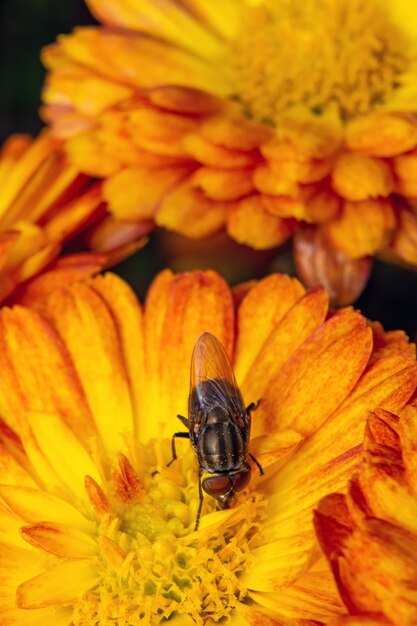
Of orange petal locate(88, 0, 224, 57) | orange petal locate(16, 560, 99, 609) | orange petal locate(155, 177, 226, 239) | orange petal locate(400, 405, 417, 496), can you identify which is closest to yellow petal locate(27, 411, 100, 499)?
orange petal locate(16, 560, 99, 609)

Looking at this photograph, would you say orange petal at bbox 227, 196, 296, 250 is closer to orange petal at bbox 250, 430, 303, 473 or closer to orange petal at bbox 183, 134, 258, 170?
orange petal at bbox 183, 134, 258, 170

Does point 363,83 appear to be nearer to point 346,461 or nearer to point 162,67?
point 162,67

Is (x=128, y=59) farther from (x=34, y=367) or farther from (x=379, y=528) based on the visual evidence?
(x=379, y=528)

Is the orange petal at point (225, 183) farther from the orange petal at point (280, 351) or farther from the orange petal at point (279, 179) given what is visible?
the orange petal at point (280, 351)

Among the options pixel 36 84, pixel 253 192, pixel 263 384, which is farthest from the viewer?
pixel 36 84

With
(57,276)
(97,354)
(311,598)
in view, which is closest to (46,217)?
(57,276)

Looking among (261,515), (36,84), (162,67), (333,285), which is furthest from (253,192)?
(36,84)

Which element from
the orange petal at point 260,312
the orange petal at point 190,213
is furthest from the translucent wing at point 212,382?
the orange petal at point 190,213

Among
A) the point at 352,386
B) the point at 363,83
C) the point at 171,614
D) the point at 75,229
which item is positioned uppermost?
the point at 363,83
